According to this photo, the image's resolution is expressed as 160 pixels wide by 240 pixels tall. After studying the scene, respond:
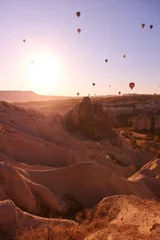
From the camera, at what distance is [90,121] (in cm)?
2408

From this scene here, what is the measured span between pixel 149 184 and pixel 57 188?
5392 millimetres

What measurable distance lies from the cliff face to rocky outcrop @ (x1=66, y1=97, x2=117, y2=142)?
12767mm

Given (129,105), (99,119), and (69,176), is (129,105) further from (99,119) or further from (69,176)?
(69,176)

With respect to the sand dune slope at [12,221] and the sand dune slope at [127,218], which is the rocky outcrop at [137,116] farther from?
the sand dune slope at [12,221]

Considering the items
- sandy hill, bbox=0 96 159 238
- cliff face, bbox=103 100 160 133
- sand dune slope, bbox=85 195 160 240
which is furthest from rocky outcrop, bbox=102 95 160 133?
sand dune slope, bbox=85 195 160 240

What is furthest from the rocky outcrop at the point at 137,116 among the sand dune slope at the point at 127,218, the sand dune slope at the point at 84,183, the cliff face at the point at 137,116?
the sand dune slope at the point at 127,218

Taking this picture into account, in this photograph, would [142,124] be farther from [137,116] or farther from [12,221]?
[12,221]

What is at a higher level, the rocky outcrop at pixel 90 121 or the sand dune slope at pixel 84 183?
the rocky outcrop at pixel 90 121

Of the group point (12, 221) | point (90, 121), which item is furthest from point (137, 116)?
point (12, 221)

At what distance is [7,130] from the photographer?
1723 cm

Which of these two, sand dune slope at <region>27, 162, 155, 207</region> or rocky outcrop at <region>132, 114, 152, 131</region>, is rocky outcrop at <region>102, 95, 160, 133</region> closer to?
rocky outcrop at <region>132, 114, 152, 131</region>

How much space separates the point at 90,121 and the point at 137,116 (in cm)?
2374

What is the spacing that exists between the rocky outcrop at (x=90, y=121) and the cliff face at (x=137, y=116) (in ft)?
41.9

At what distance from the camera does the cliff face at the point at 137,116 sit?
1686 inches
